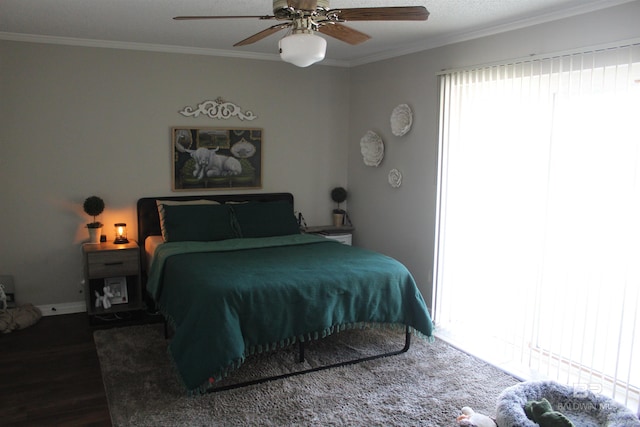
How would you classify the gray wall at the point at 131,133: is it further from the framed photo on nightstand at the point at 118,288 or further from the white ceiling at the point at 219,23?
the framed photo on nightstand at the point at 118,288

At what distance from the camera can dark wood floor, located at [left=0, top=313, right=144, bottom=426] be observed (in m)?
2.86

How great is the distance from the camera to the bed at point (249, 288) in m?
3.04

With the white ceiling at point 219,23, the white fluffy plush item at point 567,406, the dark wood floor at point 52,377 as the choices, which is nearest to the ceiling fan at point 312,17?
the white ceiling at point 219,23

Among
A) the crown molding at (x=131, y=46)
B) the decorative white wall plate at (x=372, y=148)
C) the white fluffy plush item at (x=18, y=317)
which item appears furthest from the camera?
the decorative white wall plate at (x=372, y=148)

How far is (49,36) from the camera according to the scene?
13.8 ft

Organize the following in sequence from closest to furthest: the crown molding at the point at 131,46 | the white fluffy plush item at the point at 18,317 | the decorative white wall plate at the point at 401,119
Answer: the white fluffy plush item at the point at 18,317
the crown molding at the point at 131,46
the decorative white wall plate at the point at 401,119

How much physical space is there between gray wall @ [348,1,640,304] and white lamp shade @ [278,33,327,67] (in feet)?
6.09

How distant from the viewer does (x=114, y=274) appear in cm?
429

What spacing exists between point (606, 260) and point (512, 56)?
1.52 metres

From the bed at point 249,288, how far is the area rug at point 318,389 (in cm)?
18

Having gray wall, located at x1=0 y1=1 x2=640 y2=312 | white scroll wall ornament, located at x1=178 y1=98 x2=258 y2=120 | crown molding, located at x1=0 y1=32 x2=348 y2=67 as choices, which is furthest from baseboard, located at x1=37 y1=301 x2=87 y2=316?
crown molding, located at x1=0 y1=32 x2=348 y2=67

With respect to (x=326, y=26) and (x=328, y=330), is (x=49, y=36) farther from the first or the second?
(x=328, y=330)

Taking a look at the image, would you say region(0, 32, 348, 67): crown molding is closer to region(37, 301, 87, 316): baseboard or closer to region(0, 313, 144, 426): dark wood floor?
region(37, 301, 87, 316): baseboard

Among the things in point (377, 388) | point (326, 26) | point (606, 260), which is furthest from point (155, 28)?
point (606, 260)
